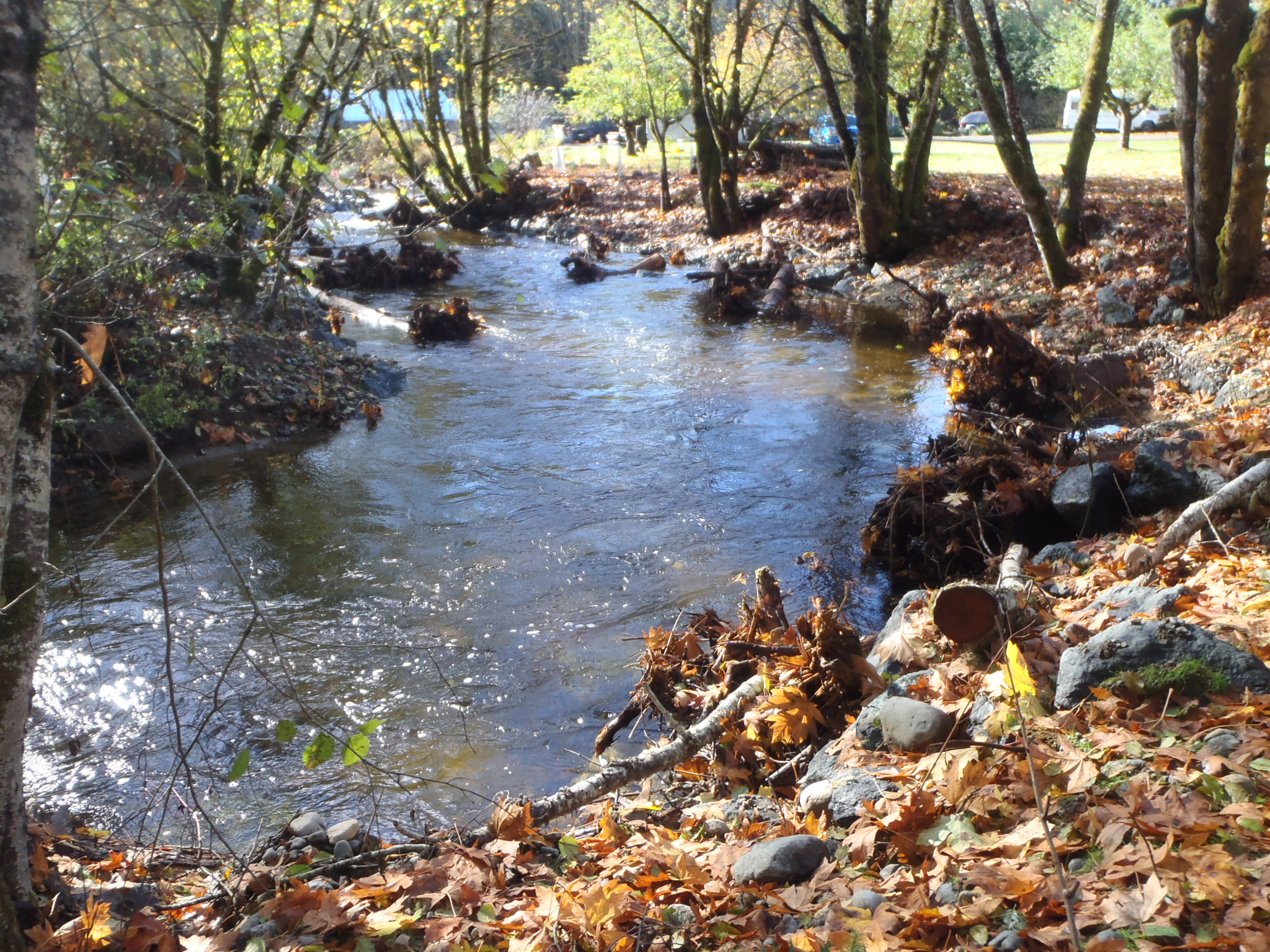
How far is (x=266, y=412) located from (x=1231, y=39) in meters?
10.5

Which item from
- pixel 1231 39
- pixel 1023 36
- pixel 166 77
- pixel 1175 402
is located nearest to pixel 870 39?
pixel 1231 39

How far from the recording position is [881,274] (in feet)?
55.3

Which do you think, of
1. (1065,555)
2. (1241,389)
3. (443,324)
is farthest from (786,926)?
(443,324)

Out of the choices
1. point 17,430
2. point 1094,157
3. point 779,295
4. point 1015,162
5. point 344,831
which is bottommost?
point 344,831

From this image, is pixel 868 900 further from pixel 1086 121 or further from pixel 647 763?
pixel 1086 121

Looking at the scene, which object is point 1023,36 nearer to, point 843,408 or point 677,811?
point 843,408

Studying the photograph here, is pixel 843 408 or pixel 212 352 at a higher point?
pixel 212 352

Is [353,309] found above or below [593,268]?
below

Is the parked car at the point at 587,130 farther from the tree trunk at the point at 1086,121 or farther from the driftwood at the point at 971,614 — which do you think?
the driftwood at the point at 971,614

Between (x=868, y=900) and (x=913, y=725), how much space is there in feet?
4.07

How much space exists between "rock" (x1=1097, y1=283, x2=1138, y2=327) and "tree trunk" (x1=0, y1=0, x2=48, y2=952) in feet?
39.5

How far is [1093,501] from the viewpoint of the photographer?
21.3 feet

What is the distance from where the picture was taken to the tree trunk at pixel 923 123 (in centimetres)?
1525

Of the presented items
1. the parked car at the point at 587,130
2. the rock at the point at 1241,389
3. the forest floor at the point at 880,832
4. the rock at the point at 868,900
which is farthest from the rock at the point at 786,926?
the parked car at the point at 587,130
